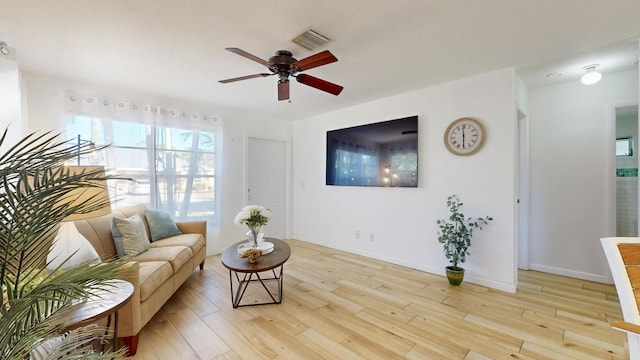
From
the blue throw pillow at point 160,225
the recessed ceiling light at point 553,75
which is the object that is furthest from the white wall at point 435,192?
the blue throw pillow at point 160,225

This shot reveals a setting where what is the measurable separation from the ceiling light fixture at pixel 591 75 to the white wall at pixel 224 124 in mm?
4030

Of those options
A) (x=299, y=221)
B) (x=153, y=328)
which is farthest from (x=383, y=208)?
(x=153, y=328)

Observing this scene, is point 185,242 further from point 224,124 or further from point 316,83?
point 316,83

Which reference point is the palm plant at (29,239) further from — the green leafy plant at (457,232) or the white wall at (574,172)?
the white wall at (574,172)

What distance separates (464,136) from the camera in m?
3.00

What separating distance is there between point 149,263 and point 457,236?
3.00m

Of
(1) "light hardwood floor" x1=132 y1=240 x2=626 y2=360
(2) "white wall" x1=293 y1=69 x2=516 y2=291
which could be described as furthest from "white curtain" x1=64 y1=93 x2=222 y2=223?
(2) "white wall" x1=293 y1=69 x2=516 y2=291

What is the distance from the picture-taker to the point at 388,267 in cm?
350

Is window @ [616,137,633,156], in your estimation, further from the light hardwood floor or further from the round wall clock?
the round wall clock

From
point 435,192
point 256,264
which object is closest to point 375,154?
point 435,192

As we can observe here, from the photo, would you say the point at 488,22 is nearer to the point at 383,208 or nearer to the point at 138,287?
the point at 383,208

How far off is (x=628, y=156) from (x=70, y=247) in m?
5.86

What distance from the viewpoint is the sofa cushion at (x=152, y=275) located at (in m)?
2.00

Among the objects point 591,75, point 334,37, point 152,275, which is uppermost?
point 334,37
